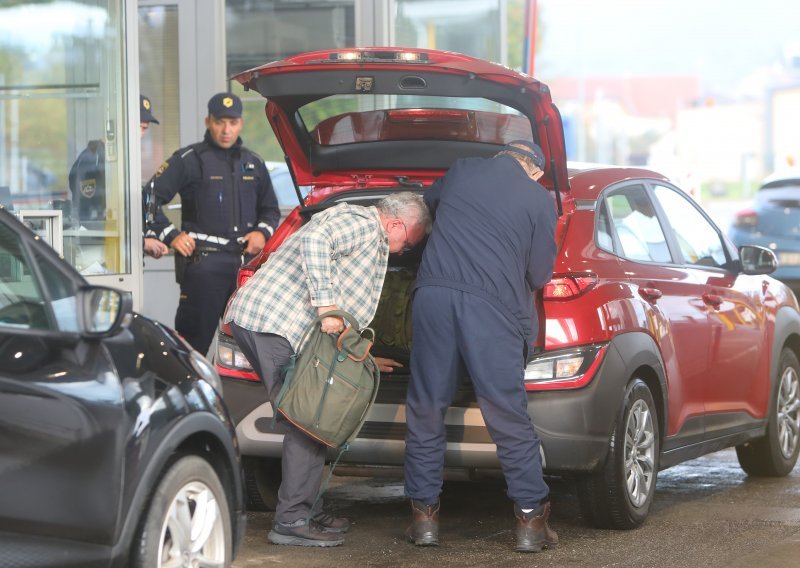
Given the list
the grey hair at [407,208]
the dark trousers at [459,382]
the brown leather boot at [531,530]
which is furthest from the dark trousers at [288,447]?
the brown leather boot at [531,530]

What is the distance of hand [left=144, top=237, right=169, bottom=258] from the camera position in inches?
332

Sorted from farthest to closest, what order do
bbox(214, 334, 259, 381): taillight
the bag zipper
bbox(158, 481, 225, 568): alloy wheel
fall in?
bbox(214, 334, 259, 381): taillight, the bag zipper, bbox(158, 481, 225, 568): alloy wheel

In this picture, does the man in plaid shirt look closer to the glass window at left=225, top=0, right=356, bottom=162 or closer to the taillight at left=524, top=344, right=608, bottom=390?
the taillight at left=524, top=344, right=608, bottom=390

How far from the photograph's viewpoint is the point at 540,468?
5.93m

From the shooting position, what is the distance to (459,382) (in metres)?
6.04

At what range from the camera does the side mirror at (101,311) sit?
3.83 m

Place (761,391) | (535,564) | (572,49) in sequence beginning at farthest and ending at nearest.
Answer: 1. (572,49)
2. (761,391)
3. (535,564)

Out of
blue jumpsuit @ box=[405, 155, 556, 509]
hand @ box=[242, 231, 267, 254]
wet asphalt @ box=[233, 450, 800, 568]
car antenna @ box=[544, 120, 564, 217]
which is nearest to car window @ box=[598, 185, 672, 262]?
car antenna @ box=[544, 120, 564, 217]

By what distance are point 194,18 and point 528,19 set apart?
158 inches

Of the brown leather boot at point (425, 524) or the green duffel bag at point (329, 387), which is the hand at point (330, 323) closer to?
the green duffel bag at point (329, 387)

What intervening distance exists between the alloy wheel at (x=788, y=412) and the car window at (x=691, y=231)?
1015mm

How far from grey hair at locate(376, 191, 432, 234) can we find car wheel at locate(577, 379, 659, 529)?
1143 mm

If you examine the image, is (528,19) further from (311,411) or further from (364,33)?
(311,411)

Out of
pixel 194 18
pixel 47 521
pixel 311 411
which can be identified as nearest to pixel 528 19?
pixel 194 18
